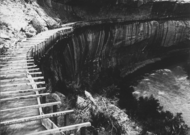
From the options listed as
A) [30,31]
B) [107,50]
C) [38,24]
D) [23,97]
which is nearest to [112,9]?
[107,50]

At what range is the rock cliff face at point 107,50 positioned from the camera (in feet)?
46.3

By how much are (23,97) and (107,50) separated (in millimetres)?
15837

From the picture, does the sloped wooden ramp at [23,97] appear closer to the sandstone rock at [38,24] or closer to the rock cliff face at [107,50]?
the rock cliff face at [107,50]

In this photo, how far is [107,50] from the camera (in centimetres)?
2067

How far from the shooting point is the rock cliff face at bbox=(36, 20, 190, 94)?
14.1m

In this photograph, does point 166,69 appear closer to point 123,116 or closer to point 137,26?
point 137,26

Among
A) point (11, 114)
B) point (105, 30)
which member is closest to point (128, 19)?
point (105, 30)

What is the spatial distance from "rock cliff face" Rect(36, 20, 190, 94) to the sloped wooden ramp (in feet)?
7.04

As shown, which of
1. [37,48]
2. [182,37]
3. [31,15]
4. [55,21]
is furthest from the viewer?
[182,37]

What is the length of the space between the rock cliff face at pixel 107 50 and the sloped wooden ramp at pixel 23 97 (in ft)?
7.04

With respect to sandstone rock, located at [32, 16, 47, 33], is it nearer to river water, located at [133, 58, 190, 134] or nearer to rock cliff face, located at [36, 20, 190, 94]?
rock cliff face, located at [36, 20, 190, 94]

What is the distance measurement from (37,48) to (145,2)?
47.2 ft

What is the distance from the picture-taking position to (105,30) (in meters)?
19.3

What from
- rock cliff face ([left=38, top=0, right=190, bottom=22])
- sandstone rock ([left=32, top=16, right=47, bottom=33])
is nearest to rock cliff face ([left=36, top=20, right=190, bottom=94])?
rock cliff face ([left=38, top=0, right=190, bottom=22])
